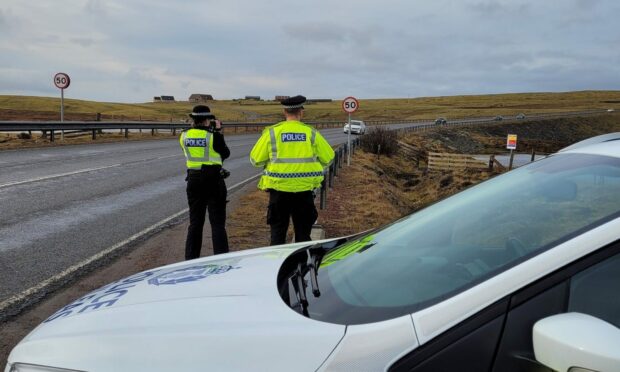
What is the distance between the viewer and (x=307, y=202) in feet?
18.4

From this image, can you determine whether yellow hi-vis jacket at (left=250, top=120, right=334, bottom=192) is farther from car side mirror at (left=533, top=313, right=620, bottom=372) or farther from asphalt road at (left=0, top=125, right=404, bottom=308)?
car side mirror at (left=533, top=313, right=620, bottom=372)

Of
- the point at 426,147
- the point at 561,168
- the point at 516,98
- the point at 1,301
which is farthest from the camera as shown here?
the point at 516,98

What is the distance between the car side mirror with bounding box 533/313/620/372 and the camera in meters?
1.32

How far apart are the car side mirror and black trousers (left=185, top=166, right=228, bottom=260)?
4.69 meters

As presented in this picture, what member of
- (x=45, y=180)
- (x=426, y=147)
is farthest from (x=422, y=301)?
(x=426, y=147)

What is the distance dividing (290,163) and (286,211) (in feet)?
1.73

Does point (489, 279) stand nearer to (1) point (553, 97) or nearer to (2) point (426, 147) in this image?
(2) point (426, 147)


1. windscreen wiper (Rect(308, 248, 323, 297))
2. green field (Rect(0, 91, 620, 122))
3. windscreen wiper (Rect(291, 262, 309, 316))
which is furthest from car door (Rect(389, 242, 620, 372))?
green field (Rect(0, 91, 620, 122))

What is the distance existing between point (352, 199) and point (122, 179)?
17.7 ft

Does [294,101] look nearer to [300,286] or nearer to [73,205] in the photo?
[300,286]

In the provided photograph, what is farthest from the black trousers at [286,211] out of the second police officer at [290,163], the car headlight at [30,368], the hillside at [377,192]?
the car headlight at [30,368]

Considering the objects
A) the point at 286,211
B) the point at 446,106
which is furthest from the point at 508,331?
the point at 446,106

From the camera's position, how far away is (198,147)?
5.74 m

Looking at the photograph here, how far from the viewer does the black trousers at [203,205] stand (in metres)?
5.78
